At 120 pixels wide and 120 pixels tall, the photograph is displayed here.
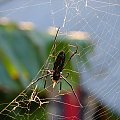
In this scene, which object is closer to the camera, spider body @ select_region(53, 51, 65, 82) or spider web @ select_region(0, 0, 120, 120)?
spider body @ select_region(53, 51, 65, 82)

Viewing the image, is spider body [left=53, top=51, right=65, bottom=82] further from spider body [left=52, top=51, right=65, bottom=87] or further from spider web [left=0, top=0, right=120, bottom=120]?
spider web [left=0, top=0, right=120, bottom=120]

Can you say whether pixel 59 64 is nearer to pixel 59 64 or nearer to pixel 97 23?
pixel 59 64

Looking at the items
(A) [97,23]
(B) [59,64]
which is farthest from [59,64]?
(A) [97,23]

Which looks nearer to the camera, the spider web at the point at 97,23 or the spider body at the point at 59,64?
the spider body at the point at 59,64

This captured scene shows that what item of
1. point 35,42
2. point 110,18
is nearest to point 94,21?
point 110,18

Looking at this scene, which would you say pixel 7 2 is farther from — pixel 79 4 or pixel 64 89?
pixel 64 89

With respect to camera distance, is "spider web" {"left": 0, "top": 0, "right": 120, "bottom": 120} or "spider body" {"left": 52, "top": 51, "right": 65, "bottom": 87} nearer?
"spider body" {"left": 52, "top": 51, "right": 65, "bottom": 87}

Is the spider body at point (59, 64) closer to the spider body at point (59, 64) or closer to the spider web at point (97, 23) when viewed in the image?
the spider body at point (59, 64)

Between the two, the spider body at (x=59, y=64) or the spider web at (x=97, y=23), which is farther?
the spider web at (x=97, y=23)

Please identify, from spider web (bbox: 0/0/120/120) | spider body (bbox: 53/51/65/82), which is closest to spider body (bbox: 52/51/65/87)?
spider body (bbox: 53/51/65/82)

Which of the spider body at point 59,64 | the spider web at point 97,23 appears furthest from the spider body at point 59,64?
the spider web at point 97,23

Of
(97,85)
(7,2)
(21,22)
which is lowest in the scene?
(97,85)
